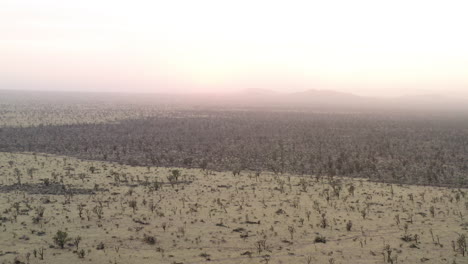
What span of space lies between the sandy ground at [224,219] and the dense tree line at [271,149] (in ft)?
11.9

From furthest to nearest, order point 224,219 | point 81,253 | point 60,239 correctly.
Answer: point 224,219
point 60,239
point 81,253

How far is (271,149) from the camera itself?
102ft

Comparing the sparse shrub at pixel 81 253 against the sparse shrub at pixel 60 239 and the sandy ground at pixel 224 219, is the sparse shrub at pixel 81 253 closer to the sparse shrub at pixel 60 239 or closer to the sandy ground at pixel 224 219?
the sandy ground at pixel 224 219

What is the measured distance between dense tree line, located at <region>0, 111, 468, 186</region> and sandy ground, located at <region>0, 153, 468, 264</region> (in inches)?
143

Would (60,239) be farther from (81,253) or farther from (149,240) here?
(149,240)

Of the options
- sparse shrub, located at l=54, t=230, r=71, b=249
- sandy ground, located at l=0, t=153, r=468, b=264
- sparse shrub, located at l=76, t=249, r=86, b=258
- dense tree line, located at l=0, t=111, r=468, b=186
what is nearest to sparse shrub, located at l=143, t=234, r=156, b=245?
sandy ground, located at l=0, t=153, r=468, b=264

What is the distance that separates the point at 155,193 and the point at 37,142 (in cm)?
2056

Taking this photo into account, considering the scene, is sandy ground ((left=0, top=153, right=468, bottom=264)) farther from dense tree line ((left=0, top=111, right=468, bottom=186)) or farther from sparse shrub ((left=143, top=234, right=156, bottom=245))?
dense tree line ((left=0, top=111, right=468, bottom=186))

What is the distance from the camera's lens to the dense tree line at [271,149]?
23328 mm

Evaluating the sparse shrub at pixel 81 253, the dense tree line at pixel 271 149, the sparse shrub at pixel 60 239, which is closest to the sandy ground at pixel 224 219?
the sparse shrub at pixel 81 253

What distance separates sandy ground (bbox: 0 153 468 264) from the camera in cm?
1074

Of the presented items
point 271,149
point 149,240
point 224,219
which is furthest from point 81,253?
point 271,149

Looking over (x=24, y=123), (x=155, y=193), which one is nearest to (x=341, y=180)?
(x=155, y=193)

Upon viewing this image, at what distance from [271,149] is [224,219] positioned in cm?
1780
